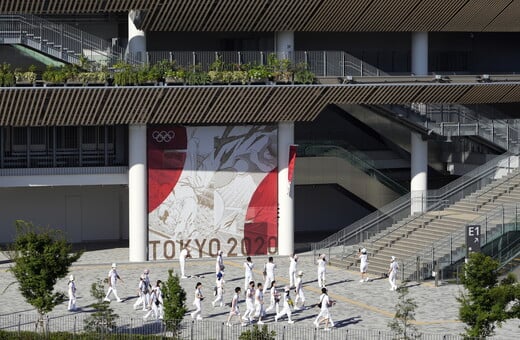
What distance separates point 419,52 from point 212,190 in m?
12.7

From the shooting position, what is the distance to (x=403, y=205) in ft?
208

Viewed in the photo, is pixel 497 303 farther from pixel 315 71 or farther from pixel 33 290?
pixel 315 71

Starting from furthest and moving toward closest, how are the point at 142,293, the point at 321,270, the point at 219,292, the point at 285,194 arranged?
the point at 285,194, the point at 321,270, the point at 219,292, the point at 142,293

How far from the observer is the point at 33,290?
152 feet

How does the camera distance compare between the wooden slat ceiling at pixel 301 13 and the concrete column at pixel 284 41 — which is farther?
the concrete column at pixel 284 41

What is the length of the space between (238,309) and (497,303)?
1127 centimetres

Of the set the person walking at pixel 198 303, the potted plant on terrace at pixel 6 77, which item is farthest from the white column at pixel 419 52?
the person walking at pixel 198 303

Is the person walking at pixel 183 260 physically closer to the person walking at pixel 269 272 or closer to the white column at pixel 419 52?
the person walking at pixel 269 272

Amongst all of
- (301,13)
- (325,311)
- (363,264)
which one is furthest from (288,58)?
(325,311)

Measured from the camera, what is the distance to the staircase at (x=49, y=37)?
59562 millimetres

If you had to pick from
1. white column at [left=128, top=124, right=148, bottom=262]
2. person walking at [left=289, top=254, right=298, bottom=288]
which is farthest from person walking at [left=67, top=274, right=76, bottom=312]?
white column at [left=128, top=124, right=148, bottom=262]

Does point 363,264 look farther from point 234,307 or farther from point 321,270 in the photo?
point 234,307

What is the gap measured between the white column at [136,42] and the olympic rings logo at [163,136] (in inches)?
140

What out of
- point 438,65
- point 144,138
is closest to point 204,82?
point 144,138
